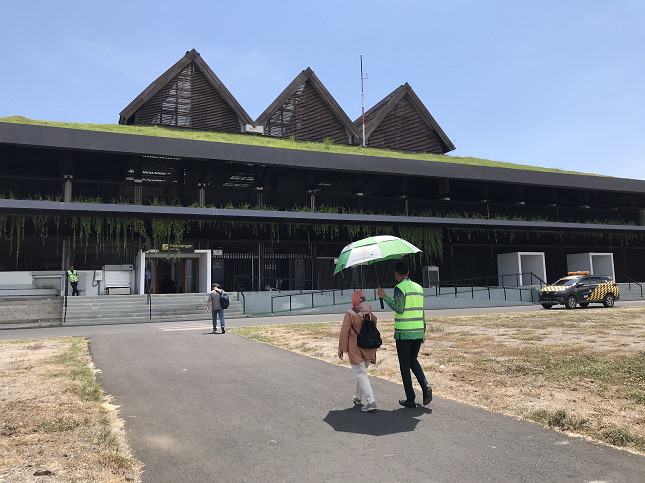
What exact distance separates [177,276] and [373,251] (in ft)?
79.2

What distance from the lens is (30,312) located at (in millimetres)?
20594

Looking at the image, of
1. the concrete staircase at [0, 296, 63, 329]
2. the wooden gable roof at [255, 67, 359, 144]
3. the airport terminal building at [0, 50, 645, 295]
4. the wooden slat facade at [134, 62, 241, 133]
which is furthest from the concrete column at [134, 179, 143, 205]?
the wooden gable roof at [255, 67, 359, 144]

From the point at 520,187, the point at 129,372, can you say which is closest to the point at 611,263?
the point at 520,187

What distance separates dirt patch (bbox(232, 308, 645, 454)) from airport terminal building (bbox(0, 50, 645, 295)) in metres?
13.1

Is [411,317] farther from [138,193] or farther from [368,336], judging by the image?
[138,193]

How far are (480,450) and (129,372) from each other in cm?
649

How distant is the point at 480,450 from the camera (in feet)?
14.5

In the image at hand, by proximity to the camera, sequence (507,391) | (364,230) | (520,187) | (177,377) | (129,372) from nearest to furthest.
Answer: (507,391)
(177,377)
(129,372)
(364,230)
(520,187)

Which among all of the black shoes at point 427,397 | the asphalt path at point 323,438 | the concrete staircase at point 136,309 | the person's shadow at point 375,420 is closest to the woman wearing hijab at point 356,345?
the person's shadow at point 375,420

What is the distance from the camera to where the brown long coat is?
5.89 m

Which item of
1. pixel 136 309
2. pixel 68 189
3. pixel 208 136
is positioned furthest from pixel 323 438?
pixel 208 136

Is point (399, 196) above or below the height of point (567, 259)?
above

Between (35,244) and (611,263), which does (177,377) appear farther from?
(611,263)

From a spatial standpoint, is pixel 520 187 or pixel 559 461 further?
pixel 520 187
